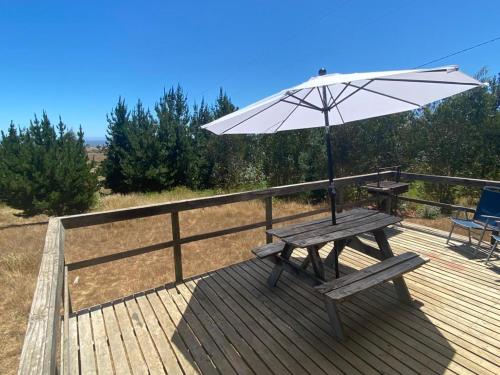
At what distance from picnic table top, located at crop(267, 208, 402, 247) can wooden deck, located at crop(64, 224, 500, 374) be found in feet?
2.22

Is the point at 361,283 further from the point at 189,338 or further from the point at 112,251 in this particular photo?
the point at 112,251

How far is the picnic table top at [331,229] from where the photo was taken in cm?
269

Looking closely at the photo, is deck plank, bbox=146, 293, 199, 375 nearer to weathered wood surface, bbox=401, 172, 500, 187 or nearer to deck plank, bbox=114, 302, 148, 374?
deck plank, bbox=114, 302, 148, 374

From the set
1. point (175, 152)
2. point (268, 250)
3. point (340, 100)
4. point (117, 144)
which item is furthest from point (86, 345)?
point (117, 144)

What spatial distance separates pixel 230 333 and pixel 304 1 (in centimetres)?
1146

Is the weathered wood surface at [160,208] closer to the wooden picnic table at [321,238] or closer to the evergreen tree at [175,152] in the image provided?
the wooden picnic table at [321,238]

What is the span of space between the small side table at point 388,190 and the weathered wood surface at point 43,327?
4738 mm

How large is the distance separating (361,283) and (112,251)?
6.03 meters

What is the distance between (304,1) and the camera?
10328 mm

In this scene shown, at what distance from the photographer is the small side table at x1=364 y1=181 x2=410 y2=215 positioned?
489 cm

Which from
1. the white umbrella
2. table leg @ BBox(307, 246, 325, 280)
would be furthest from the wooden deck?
the white umbrella

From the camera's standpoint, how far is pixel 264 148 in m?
15.3

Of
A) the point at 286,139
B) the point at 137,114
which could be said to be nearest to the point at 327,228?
the point at 286,139

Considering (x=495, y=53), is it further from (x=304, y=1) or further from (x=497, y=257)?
(x=497, y=257)
